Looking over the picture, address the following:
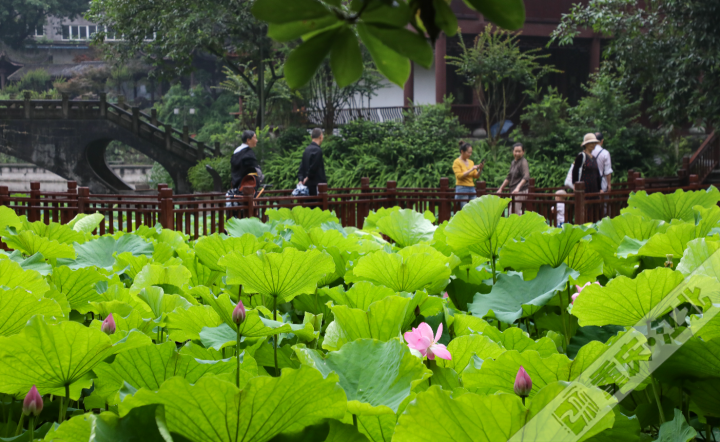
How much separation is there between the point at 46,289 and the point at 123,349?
43 cm

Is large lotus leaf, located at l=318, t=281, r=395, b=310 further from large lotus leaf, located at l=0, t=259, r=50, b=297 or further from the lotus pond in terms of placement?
large lotus leaf, located at l=0, t=259, r=50, b=297

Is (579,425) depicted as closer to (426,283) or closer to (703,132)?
(426,283)

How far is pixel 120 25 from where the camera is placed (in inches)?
666

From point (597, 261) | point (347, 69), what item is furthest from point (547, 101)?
point (347, 69)

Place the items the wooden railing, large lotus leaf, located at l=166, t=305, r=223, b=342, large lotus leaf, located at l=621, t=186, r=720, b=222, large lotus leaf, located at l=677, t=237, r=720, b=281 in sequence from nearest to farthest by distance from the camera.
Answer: large lotus leaf, located at l=166, t=305, r=223, b=342, large lotus leaf, located at l=677, t=237, r=720, b=281, large lotus leaf, located at l=621, t=186, r=720, b=222, the wooden railing

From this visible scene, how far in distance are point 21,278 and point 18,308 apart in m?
0.25

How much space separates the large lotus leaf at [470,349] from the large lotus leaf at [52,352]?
46 centimetres

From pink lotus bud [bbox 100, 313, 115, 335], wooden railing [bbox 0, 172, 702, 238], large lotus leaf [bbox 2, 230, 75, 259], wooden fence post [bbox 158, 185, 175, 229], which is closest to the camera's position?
pink lotus bud [bbox 100, 313, 115, 335]

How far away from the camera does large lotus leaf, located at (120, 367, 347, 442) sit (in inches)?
25.9

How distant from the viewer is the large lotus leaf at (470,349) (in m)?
1.02

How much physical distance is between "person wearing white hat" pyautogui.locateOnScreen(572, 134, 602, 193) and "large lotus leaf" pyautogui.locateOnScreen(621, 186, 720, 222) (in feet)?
17.9

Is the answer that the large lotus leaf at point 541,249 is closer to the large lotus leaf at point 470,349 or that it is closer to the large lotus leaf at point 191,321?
the large lotus leaf at point 470,349

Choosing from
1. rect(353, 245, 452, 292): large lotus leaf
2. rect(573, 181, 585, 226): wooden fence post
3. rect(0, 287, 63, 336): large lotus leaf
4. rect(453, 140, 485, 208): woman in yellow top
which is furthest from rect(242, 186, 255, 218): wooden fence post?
rect(0, 287, 63, 336): large lotus leaf

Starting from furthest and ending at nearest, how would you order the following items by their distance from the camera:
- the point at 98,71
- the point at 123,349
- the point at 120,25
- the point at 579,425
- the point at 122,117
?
the point at 98,71 < the point at 122,117 < the point at 120,25 < the point at 123,349 < the point at 579,425
